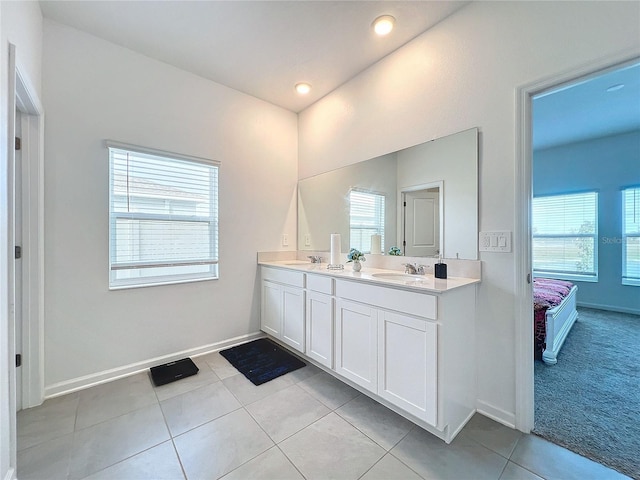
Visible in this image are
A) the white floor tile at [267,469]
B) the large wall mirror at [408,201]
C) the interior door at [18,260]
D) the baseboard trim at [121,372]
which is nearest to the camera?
the white floor tile at [267,469]

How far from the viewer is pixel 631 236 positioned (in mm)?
4098

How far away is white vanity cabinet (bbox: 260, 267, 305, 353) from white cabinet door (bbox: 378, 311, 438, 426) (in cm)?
90

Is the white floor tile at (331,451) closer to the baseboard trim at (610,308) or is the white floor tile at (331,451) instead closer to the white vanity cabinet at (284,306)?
the white vanity cabinet at (284,306)

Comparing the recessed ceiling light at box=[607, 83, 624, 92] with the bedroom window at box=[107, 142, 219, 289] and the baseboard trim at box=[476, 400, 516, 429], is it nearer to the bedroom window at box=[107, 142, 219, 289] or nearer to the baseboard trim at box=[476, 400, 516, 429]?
the baseboard trim at box=[476, 400, 516, 429]

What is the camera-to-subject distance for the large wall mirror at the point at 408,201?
73.9 inches

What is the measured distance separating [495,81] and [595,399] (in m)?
2.36

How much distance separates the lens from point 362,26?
2.02 metres

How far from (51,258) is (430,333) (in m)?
2.66

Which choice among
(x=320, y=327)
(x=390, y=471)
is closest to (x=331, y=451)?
(x=390, y=471)

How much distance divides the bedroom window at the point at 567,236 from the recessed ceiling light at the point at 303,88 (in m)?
4.88

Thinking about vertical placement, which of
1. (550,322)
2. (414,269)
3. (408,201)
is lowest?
(550,322)

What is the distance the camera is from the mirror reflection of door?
6.73 feet

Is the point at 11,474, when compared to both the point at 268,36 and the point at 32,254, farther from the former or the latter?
Answer: the point at 268,36

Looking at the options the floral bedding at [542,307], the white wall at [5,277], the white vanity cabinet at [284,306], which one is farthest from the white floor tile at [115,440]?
the floral bedding at [542,307]
